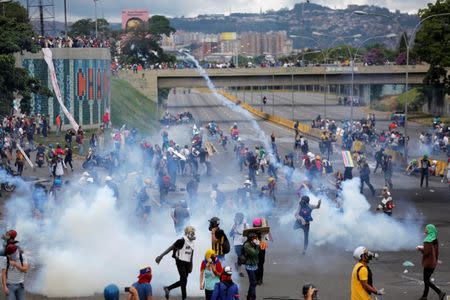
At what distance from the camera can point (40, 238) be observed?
22.2 m

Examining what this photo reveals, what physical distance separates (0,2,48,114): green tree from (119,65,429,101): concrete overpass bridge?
4904cm

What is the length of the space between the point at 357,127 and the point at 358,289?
49.4 m

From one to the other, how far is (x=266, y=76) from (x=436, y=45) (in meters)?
18.6

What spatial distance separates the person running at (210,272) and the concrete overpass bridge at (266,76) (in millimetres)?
74329

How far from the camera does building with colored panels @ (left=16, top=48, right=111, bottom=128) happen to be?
54.9 meters

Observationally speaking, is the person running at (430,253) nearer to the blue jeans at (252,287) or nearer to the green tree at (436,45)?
the blue jeans at (252,287)

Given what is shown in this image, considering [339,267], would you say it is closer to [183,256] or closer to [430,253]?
[430,253]

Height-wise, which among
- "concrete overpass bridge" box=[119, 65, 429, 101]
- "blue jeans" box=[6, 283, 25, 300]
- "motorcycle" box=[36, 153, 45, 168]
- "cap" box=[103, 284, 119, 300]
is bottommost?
"motorcycle" box=[36, 153, 45, 168]

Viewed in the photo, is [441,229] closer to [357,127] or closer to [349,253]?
[349,253]

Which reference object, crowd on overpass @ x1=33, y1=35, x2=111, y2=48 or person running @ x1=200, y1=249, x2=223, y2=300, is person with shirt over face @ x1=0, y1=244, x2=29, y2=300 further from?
crowd on overpass @ x1=33, y1=35, x2=111, y2=48

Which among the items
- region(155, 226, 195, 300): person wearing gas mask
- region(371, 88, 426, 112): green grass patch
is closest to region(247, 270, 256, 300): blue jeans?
region(155, 226, 195, 300): person wearing gas mask

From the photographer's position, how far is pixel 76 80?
5769 centimetres

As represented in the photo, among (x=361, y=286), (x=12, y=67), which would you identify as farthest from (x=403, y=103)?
(x=361, y=286)

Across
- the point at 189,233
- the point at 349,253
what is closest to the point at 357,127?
the point at 349,253
